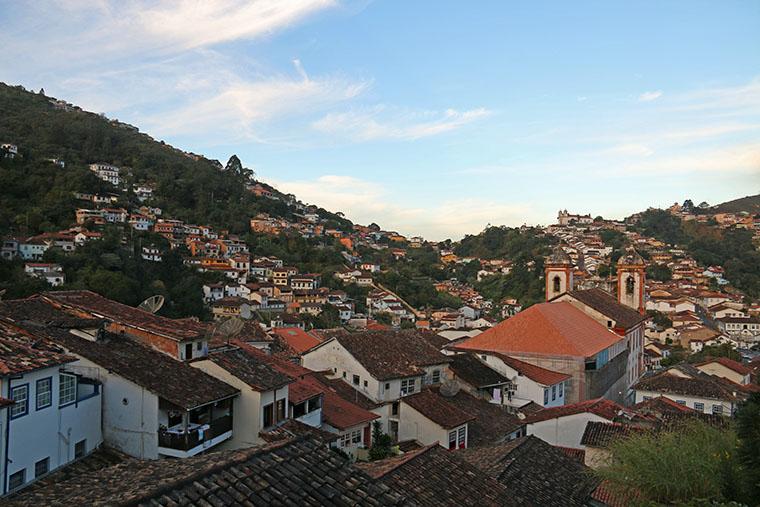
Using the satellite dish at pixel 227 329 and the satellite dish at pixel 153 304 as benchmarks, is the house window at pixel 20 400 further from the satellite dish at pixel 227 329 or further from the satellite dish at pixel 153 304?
the satellite dish at pixel 227 329

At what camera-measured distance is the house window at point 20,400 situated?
11.8 m

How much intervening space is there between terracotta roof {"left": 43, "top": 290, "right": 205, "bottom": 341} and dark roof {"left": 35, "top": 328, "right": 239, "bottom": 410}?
57 centimetres

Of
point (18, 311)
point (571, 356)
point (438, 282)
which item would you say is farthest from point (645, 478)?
point (438, 282)

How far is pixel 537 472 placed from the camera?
13.6 metres

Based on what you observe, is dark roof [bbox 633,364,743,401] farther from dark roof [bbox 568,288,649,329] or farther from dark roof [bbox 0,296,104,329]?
dark roof [bbox 0,296,104,329]

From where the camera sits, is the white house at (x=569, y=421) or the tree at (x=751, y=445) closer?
the tree at (x=751, y=445)

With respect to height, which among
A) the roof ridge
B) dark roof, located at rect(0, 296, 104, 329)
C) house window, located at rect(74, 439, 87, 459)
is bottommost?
house window, located at rect(74, 439, 87, 459)

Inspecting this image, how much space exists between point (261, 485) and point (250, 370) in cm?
1243

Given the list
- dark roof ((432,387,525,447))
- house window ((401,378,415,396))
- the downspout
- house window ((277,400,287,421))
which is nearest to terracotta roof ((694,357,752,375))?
dark roof ((432,387,525,447))

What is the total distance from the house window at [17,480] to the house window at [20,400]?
1.14m

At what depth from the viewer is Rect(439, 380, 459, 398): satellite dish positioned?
80.7 feet

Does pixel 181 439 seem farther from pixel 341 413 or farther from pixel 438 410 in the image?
pixel 438 410

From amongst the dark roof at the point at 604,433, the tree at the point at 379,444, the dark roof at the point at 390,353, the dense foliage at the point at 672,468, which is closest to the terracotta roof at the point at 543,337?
the dark roof at the point at 390,353

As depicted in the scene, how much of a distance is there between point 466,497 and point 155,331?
10193mm
